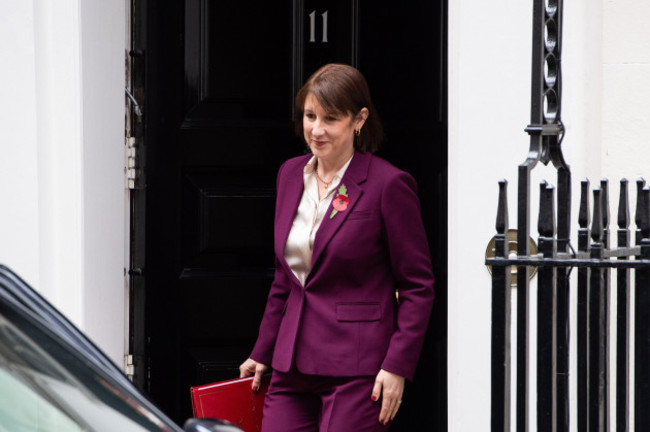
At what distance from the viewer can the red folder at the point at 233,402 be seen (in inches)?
159

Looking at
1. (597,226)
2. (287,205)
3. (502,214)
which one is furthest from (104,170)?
(597,226)

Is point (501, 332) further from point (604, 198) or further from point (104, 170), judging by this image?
point (104, 170)

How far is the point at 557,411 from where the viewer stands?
9.98 ft

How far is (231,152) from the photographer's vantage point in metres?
5.41

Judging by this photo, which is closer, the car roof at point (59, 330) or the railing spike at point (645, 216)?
the car roof at point (59, 330)

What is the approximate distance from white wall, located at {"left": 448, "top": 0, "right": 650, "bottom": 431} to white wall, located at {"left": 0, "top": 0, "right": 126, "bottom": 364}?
1547 millimetres

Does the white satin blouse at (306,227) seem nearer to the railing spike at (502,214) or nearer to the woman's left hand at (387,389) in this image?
the woman's left hand at (387,389)

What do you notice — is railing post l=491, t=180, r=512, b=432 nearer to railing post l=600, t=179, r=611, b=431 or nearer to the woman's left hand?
railing post l=600, t=179, r=611, b=431

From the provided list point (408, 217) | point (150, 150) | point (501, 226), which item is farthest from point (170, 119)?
point (501, 226)

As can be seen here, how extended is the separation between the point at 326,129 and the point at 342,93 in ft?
0.44

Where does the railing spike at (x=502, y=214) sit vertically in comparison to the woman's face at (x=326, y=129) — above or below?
below

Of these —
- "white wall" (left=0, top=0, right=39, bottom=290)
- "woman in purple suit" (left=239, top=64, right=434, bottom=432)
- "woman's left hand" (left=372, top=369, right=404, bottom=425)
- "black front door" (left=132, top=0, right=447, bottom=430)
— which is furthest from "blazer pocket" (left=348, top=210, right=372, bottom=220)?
"white wall" (left=0, top=0, right=39, bottom=290)

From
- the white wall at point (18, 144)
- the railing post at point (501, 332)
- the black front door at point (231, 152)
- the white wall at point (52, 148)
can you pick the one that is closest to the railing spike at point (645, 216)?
the railing post at point (501, 332)

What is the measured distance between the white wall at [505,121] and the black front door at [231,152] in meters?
0.87
